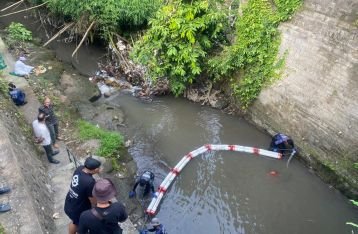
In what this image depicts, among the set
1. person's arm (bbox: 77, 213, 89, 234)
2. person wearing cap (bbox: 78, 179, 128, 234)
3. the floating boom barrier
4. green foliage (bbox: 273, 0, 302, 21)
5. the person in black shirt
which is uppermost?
green foliage (bbox: 273, 0, 302, 21)

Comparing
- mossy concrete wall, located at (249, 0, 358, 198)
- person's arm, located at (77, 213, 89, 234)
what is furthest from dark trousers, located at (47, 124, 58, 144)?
mossy concrete wall, located at (249, 0, 358, 198)

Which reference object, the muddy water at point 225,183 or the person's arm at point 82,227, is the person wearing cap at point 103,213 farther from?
the muddy water at point 225,183

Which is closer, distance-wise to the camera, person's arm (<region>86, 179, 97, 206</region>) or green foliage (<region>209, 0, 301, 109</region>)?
person's arm (<region>86, 179, 97, 206</region>)

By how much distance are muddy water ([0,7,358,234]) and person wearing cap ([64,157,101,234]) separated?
11.6ft

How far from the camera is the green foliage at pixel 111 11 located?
14.3 meters

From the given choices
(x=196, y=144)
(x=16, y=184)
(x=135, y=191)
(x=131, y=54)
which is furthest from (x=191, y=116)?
(x=16, y=184)

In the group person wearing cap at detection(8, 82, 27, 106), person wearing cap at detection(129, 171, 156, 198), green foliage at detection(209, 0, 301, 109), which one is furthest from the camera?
green foliage at detection(209, 0, 301, 109)

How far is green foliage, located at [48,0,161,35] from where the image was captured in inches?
561

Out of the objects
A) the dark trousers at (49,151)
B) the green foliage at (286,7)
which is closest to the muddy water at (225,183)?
the dark trousers at (49,151)

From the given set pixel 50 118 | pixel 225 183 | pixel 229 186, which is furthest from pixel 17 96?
pixel 229 186

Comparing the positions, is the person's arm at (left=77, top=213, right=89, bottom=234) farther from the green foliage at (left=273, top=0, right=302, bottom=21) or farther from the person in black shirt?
the green foliage at (left=273, top=0, right=302, bottom=21)

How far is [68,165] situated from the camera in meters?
8.89

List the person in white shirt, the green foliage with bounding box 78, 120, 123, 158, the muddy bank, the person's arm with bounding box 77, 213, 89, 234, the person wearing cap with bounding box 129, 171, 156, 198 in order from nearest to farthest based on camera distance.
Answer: the person's arm with bounding box 77, 213, 89, 234 < the muddy bank < the person in white shirt < the person wearing cap with bounding box 129, 171, 156, 198 < the green foliage with bounding box 78, 120, 123, 158

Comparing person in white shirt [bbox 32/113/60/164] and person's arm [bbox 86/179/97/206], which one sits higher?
person's arm [bbox 86/179/97/206]
